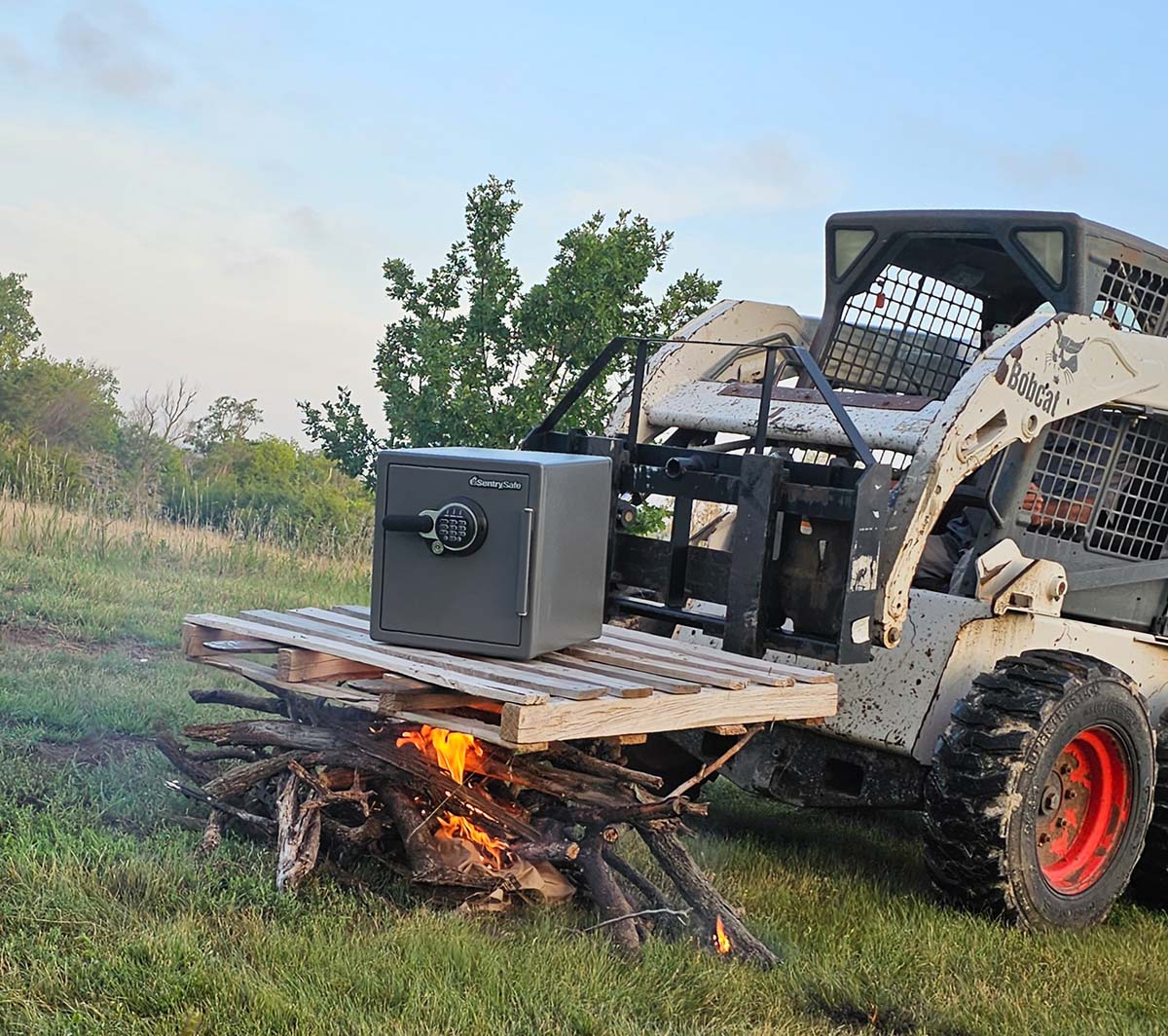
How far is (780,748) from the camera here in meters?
6.21

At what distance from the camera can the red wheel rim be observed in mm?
5895

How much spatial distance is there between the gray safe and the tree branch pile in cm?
39

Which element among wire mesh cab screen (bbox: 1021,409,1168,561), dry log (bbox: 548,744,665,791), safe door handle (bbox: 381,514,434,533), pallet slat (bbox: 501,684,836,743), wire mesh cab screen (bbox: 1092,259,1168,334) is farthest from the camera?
wire mesh cab screen (bbox: 1092,259,1168,334)

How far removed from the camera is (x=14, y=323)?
27781 mm

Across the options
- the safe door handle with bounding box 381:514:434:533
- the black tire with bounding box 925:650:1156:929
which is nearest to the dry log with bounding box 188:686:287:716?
the safe door handle with bounding box 381:514:434:533

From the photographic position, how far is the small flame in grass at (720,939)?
4.90 metres

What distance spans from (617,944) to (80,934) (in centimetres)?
161

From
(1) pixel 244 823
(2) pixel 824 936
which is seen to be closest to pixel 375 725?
(1) pixel 244 823

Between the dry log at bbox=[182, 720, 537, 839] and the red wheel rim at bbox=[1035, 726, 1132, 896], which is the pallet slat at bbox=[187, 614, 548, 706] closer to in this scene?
the dry log at bbox=[182, 720, 537, 839]

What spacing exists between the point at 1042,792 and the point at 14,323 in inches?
1010

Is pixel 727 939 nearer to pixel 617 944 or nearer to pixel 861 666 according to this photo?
pixel 617 944

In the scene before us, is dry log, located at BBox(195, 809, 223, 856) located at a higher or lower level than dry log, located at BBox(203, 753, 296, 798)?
lower

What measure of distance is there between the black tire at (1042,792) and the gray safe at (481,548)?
62.3 inches

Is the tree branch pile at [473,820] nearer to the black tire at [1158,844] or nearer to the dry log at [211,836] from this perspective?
the dry log at [211,836]
